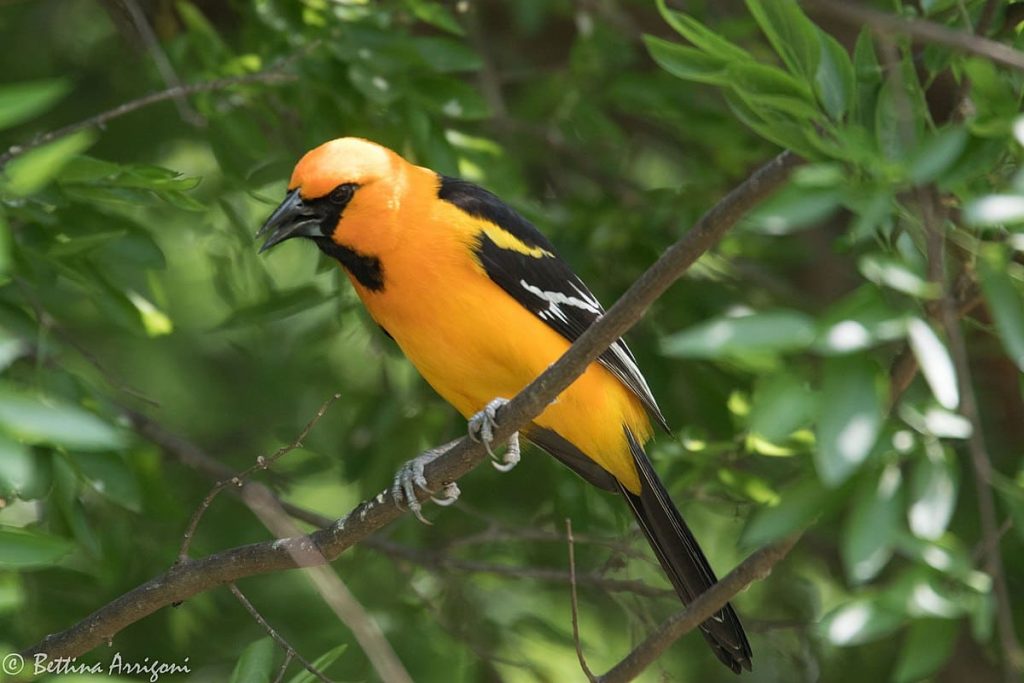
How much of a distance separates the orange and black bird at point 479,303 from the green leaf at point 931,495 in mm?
2282

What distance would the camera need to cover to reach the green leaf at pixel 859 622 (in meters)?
2.71

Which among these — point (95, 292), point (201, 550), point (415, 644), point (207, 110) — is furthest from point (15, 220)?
point (415, 644)

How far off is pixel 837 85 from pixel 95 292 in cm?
275

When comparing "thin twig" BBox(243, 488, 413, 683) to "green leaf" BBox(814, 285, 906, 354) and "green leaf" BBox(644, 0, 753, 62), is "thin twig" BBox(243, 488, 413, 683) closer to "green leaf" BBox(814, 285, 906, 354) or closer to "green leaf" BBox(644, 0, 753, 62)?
"green leaf" BBox(814, 285, 906, 354)

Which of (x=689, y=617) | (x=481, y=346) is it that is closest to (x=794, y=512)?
(x=689, y=617)

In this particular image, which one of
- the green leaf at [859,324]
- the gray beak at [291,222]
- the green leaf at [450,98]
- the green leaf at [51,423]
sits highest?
the green leaf at [51,423]

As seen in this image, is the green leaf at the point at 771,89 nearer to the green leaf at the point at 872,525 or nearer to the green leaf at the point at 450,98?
the green leaf at the point at 872,525

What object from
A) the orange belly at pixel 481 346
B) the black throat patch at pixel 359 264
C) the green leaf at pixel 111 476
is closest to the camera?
the green leaf at pixel 111 476

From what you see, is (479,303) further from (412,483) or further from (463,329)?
(412,483)

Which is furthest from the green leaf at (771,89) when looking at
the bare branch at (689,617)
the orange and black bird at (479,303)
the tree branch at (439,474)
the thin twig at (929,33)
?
the orange and black bird at (479,303)

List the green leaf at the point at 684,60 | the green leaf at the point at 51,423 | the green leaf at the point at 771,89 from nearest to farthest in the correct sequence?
the green leaf at the point at 51,423 → the green leaf at the point at 771,89 → the green leaf at the point at 684,60

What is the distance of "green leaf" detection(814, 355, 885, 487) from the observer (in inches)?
93.0

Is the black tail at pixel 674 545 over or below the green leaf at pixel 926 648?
below
